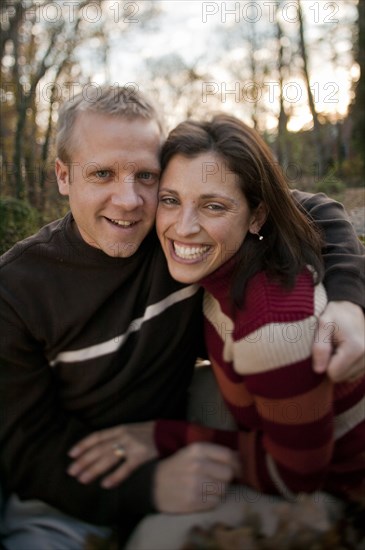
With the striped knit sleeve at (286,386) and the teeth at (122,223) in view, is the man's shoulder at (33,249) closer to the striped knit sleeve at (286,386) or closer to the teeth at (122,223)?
the teeth at (122,223)

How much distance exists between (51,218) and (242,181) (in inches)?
213

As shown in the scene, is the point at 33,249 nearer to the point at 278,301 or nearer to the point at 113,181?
the point at 113,181

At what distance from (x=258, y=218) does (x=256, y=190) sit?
0.42 ft

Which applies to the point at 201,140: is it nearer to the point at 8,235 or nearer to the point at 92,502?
the point at 92,502

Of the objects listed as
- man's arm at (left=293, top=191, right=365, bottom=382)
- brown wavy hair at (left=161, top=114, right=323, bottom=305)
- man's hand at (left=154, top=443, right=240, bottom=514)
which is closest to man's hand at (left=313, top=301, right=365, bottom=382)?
man's arm at (left=293, top=191, right=365, bottom=382)

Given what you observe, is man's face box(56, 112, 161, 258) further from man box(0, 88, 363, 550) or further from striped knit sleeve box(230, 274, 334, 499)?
striped knit sleeve box(230, 274, 334, 499)

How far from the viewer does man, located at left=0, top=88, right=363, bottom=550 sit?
6.52ft

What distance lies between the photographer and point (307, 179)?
1305 cm

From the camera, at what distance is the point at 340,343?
1835mm

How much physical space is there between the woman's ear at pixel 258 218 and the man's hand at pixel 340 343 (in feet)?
1.36

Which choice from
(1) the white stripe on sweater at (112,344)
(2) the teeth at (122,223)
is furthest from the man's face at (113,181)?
(1) the white stripe on sweater at (112,344)

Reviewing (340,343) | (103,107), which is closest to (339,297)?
(340,343)

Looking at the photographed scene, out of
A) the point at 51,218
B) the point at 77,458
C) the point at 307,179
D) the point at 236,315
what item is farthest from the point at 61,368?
the point at 307,179

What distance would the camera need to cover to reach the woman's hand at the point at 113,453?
1984 millimetres
